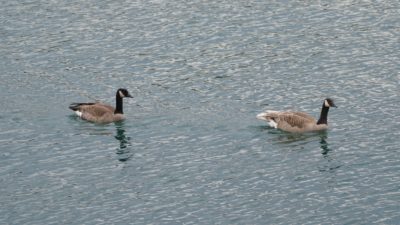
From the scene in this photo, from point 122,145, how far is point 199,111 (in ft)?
16.6

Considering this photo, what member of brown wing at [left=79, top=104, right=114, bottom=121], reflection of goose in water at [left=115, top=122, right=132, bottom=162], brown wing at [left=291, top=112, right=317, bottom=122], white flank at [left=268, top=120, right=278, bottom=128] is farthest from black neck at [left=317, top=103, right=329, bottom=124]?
brown wing at [left=79, top=104, right=114, bottom=121]

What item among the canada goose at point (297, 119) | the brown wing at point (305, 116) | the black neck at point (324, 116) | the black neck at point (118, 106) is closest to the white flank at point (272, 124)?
the canada goose at point (297, 119)

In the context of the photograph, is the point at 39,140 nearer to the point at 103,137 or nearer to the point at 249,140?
the point at 103,137

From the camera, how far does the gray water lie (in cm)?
4141

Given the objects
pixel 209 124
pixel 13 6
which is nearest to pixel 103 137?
pixel 209 124

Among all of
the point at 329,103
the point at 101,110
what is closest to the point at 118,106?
the point at 101,110

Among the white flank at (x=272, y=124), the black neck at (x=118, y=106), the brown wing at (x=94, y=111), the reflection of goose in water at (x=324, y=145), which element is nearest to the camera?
the reflection of goose in water at (x=324, y=145)

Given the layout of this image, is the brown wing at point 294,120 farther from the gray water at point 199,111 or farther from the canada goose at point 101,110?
the canada goose at point 101,110

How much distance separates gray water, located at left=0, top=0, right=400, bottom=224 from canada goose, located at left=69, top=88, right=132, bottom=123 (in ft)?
1.59

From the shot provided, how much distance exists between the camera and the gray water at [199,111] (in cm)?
4141

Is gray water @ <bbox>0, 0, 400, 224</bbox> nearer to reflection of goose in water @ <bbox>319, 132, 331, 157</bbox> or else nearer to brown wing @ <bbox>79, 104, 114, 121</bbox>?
reflection of goose in water @ <bbox>319, 132, 331, 157</bbox>

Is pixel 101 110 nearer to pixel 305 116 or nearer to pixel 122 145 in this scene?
pixel 122 145

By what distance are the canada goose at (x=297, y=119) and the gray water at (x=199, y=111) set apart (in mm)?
430

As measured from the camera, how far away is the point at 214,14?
225ft
